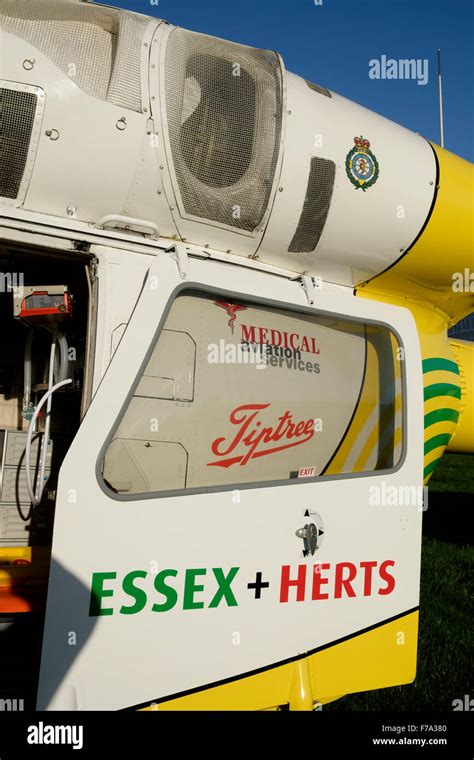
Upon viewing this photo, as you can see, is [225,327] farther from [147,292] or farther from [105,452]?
[105,452]

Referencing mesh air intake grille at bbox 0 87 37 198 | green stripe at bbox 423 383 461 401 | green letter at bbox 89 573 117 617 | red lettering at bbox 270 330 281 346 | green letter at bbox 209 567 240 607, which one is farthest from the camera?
green stripe at bbox 423 383 461 401

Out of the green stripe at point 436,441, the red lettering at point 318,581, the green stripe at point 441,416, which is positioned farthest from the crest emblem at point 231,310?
the green stripe at point 436,441

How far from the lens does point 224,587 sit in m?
2.61

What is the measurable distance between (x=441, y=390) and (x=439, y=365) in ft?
0.49

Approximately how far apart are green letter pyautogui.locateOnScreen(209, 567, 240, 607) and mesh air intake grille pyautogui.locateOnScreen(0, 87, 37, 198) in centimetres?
176

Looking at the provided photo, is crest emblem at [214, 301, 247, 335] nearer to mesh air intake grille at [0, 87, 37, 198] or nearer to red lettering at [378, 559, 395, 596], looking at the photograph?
mesh air intake grille at [0, 87, 37, 198]

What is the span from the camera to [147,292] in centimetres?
259

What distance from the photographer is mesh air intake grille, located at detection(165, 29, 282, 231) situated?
2719 millimetres

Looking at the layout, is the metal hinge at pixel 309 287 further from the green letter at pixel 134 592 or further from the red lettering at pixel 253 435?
the green letter at pixel 134 592

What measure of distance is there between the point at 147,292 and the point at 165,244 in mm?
313

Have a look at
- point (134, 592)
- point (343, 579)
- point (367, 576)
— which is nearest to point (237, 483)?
point (134, 592)

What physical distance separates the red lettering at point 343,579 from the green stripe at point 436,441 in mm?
1046

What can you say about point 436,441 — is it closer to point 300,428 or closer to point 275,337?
point 300,428

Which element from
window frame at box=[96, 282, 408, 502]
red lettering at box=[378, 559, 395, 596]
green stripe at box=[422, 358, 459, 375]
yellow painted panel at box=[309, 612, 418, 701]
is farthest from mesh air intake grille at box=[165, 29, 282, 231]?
yellow painted panel at box=[309, 612, 418, 701]
